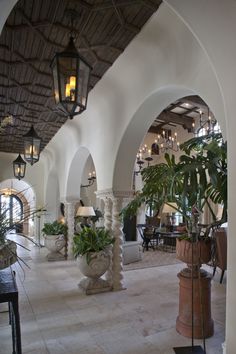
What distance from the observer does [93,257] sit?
188 inches

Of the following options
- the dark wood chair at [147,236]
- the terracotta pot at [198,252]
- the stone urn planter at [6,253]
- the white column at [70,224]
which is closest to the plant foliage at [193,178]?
the terracotta pot at [198,252]

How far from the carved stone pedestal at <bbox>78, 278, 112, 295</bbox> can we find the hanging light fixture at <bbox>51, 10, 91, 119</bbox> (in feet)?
11.1

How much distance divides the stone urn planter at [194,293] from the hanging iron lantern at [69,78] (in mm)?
1966

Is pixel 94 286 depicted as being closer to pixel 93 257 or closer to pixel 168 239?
pixel 93 257

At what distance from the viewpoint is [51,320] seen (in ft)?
12.4

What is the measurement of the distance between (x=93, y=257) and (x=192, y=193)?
2815mm

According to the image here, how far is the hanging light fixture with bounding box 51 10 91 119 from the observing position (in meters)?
2.49

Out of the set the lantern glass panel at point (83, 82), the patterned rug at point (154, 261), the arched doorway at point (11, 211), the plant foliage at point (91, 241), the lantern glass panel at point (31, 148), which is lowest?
the patterned rug at point (154, 261)

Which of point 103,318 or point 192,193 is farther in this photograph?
point 103,318

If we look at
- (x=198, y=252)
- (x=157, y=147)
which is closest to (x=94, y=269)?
(x=198, y=252)

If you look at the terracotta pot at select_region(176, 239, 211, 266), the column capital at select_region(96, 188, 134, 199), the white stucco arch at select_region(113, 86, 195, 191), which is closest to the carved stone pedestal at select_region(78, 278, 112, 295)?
the column capital at select_region(96, 188, 134, 199)

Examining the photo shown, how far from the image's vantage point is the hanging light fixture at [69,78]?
2486mm

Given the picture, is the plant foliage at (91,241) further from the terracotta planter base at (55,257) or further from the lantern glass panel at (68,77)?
the terracotta planter base at (55,257)

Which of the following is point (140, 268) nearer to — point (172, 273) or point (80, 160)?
point (172, 273)
